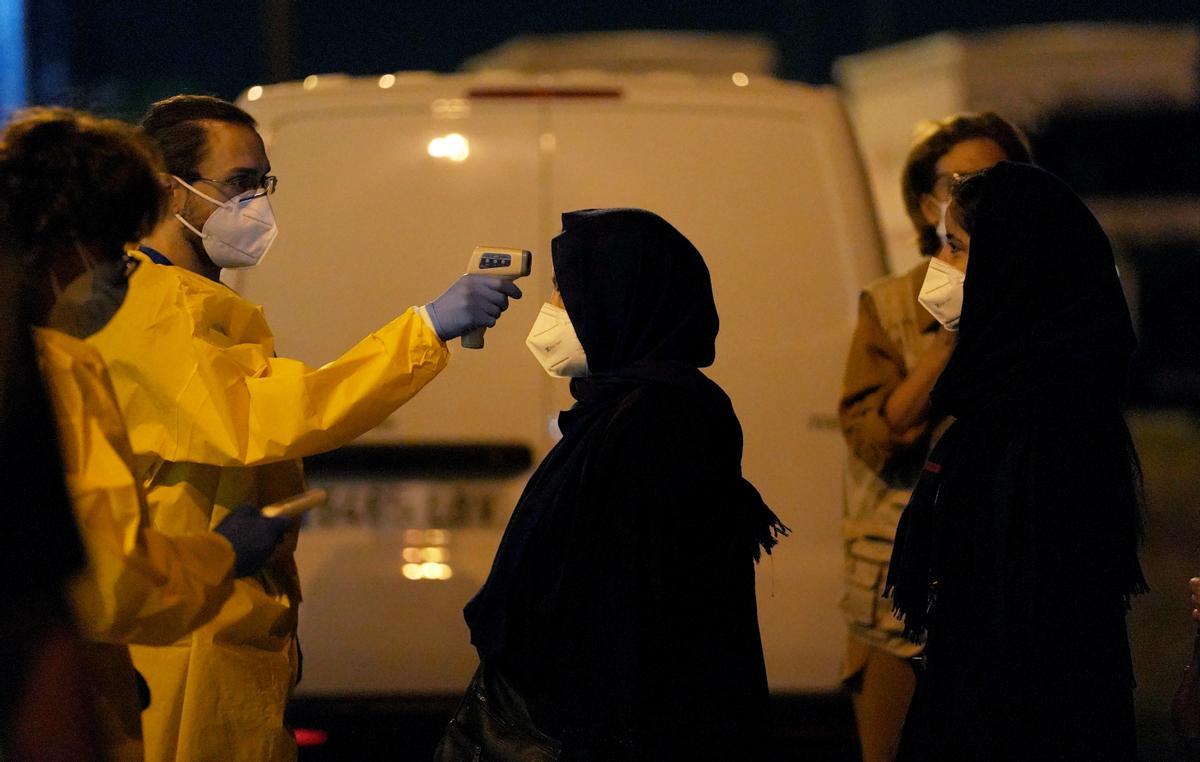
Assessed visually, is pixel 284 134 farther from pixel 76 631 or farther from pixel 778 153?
pixel 76 631

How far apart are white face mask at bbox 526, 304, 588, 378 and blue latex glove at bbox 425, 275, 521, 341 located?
0.08 m

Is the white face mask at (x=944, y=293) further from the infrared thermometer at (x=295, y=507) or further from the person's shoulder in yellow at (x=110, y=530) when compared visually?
the person's shoulder in yellow at (x=110, y=530)

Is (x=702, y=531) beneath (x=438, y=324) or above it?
beneath

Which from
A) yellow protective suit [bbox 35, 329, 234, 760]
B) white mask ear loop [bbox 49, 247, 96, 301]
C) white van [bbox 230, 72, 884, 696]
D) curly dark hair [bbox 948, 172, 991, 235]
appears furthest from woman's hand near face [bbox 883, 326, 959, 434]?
white mask ear loop [bbox 49, 247, 96, 301]

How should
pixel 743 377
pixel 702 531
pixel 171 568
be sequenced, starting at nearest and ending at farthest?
pixel 171 568
pixel 702 531
pixel 743 377

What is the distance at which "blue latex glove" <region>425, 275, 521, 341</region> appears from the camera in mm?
3219

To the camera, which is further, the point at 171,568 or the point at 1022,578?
the point at 1022,578

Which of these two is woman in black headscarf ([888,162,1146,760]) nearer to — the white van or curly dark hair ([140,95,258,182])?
the white van

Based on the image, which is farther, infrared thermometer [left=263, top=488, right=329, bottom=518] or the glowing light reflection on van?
the glowing light reflection on van

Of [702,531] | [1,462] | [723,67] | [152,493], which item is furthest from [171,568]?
[723,67]

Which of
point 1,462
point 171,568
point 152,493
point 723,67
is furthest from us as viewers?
point 723,67

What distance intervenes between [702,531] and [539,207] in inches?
64.2

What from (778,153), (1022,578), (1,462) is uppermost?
(778,153)

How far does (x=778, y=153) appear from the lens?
438cm
